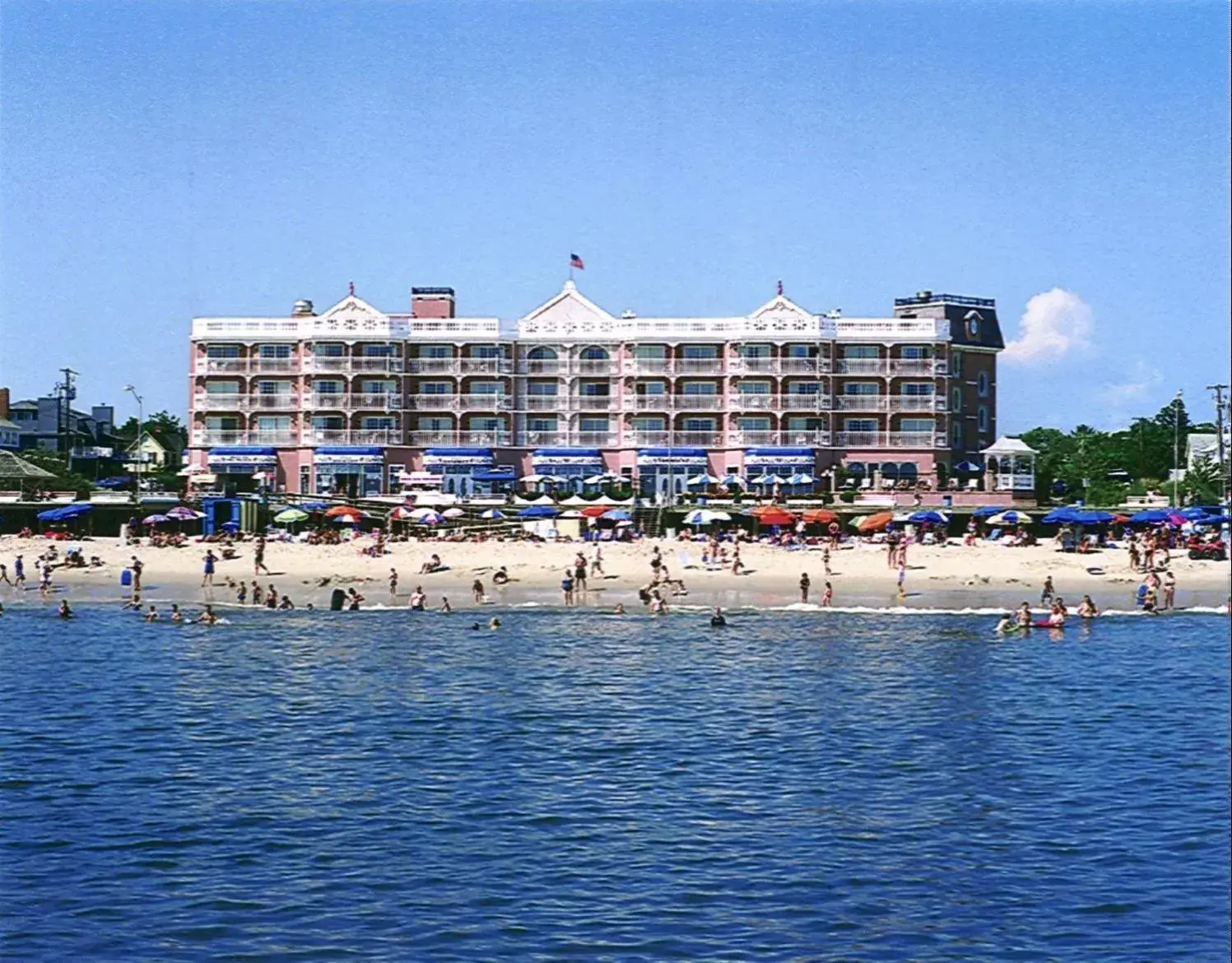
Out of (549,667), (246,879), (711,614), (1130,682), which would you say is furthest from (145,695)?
(1130,682)

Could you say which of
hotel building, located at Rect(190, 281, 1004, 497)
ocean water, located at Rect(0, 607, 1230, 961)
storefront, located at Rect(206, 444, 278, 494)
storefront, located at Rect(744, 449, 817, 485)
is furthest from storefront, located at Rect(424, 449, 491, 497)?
ocean water, located at Rect(0, 607, 1230, 961)

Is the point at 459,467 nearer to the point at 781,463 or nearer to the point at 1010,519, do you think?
the point at 781,463

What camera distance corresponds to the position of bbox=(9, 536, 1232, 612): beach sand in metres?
58.5

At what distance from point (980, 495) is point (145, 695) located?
194 feet

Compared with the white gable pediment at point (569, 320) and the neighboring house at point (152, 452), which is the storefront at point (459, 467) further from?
the neighboring house at point (152, 452)

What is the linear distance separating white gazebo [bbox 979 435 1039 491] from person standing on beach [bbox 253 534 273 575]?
43.6 meters

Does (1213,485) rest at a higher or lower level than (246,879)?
higher

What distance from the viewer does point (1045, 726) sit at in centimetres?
3516

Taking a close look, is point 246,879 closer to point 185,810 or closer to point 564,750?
point 185,810

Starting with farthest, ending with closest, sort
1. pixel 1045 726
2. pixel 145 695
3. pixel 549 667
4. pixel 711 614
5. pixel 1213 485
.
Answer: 1. pixel 1213 485
2. pixel 711 614
3. pixel 549 667
4. pixel 145 695
5. pixel 1045 726

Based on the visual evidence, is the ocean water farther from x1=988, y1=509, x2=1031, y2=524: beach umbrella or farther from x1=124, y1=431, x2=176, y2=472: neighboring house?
x1=124, y1=431, x2=176, y2=472: neighboring house

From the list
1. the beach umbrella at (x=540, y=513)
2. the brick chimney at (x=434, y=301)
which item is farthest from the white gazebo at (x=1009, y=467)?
the brick chimney at (x=434, y=301)

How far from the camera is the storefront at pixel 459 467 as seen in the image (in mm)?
97188

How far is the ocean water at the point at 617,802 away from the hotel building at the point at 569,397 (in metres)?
50.9
